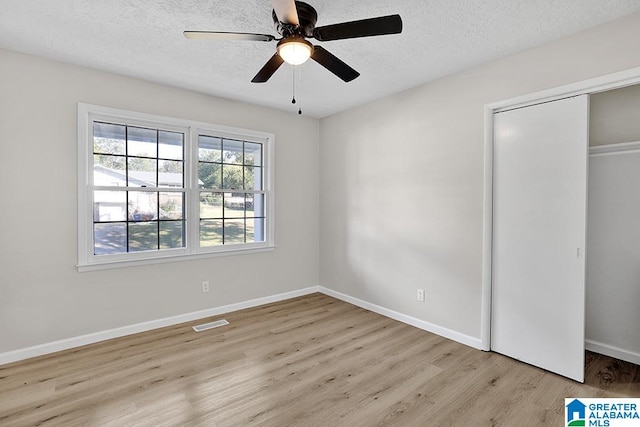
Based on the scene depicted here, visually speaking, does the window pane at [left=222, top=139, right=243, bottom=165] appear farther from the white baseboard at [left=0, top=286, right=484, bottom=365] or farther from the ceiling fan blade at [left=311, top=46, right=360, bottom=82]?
the ceiling fan blade at [left=311, top=46, right=360, bottom=82]

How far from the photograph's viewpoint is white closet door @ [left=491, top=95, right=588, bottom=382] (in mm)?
→ 2434

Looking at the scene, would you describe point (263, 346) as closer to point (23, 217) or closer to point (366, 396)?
point (366, 396)

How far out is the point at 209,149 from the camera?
3.91 meters

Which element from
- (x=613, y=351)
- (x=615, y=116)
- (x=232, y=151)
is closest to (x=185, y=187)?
(x=232, y=151)

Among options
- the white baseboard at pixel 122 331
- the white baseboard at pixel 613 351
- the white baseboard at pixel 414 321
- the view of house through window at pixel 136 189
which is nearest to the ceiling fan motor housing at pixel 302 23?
the view of house through window at pixel 136 189

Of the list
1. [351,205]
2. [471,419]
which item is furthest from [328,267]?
[471,419]

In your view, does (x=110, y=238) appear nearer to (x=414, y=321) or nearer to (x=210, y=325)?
(x=210, y=325)

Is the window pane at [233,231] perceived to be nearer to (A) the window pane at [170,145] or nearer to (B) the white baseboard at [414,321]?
(A) the window pane at [170,145]

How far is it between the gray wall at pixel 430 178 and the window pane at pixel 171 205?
2.06m

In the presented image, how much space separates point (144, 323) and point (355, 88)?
342 centimetres

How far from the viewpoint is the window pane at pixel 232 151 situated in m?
4.04

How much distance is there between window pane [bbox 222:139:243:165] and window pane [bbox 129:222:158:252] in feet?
3.81

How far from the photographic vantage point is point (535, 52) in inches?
104

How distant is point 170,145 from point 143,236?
3.46ft
